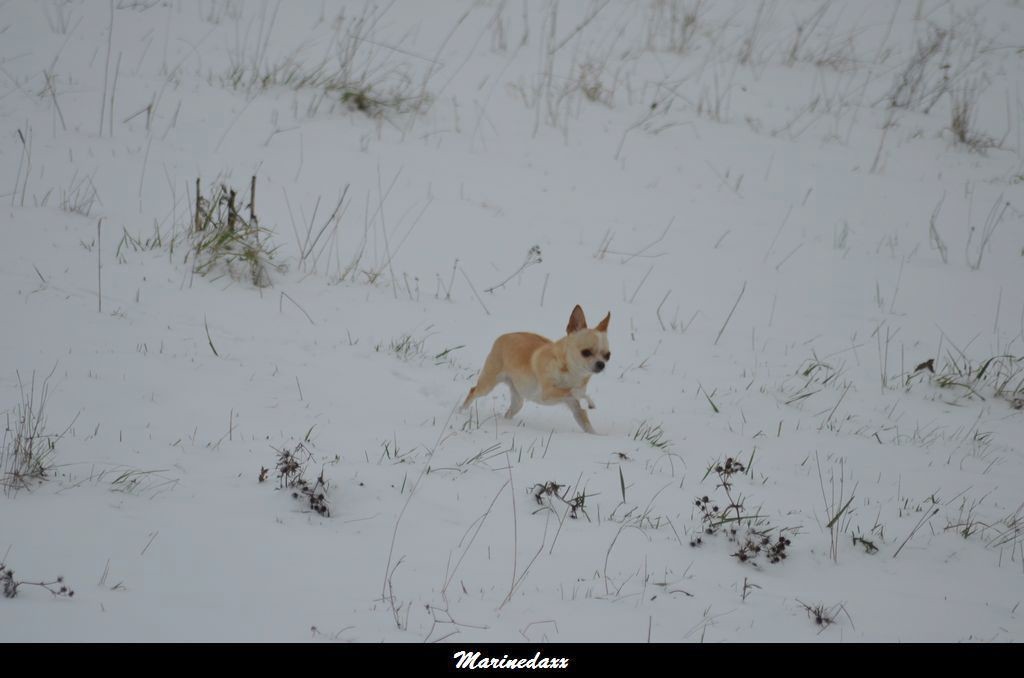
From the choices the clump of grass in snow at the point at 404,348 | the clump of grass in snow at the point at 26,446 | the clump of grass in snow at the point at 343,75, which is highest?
the clump of grass in snow at the point at 343,75

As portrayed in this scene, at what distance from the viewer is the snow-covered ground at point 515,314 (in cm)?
379

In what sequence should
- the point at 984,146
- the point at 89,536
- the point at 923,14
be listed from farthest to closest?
the point at 923,14
the point at 984,146
the point at 89,536

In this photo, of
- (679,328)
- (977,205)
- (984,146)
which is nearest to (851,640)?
(679,328)

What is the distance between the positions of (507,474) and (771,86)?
1053cm

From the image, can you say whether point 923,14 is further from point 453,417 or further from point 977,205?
point 453,417

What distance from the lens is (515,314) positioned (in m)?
8.34

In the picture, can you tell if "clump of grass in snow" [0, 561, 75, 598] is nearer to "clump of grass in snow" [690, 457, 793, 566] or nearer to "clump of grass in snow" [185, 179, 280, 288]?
"clump of grass in snow" [690, 457, 793, 566]

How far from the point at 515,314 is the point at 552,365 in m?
2.60

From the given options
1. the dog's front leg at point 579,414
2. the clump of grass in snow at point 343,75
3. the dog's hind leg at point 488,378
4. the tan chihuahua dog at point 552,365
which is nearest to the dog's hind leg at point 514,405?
the tan chihuahua dog at point 552,365

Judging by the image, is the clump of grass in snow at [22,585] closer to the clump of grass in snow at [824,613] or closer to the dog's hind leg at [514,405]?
the clump of grass in snow at [824,613]

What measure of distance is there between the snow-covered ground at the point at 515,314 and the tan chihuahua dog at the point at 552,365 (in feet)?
0.93

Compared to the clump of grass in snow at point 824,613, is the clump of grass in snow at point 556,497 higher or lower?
lower

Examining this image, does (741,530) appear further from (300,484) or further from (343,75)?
(343,75)

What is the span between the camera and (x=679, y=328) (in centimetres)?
844
